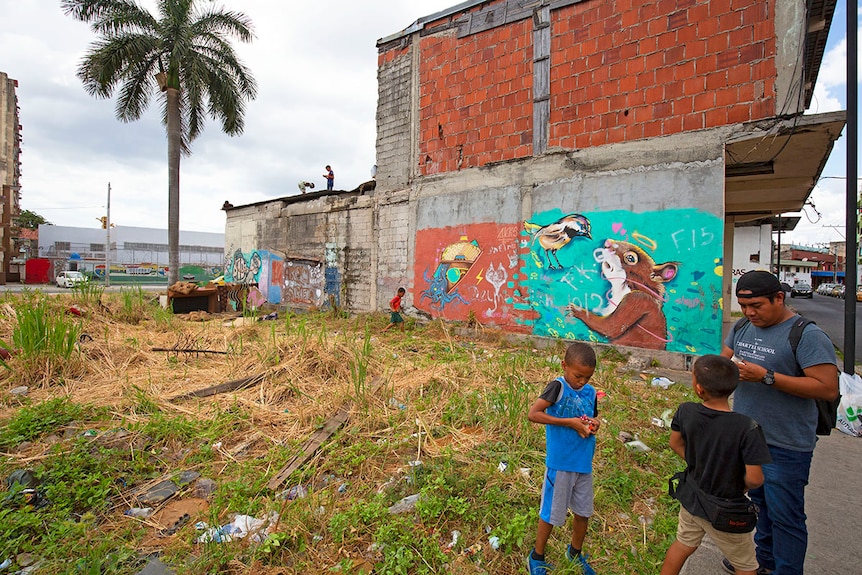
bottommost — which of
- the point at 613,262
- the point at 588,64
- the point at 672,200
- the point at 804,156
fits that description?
the point at 613,262

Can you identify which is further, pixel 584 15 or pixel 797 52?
pixel 584 15

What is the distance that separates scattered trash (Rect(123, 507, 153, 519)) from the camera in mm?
2652

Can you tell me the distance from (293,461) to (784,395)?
316cm

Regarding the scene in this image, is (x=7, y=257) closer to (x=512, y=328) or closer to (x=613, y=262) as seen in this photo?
(x=512, y=328)

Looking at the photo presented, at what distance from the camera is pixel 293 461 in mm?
3230

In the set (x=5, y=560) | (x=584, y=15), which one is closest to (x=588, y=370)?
(x=5, y=560)

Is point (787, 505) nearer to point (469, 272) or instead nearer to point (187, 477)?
point (187, 477)

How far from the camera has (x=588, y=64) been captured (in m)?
7.77

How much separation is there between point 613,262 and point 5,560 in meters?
7.75

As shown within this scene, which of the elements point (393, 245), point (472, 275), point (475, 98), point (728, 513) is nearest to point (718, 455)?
point (728, 513)

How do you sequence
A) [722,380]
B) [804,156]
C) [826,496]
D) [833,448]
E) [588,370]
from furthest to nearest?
[804,156] → [833,448] → [826,496] → [588,370] → [722,380]

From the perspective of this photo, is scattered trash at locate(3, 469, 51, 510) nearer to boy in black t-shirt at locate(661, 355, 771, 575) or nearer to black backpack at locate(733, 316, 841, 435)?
boy in black t-shirt at locate(661, 355, 771, 575)

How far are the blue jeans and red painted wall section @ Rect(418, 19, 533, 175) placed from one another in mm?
7458

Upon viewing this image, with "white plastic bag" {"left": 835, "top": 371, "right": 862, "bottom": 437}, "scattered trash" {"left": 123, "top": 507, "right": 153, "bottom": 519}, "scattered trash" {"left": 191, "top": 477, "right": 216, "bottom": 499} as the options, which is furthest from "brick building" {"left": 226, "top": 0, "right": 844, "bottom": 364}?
"scattered trash" {"left": 123, "top": 507, "right": 153, "bottom": 519}
